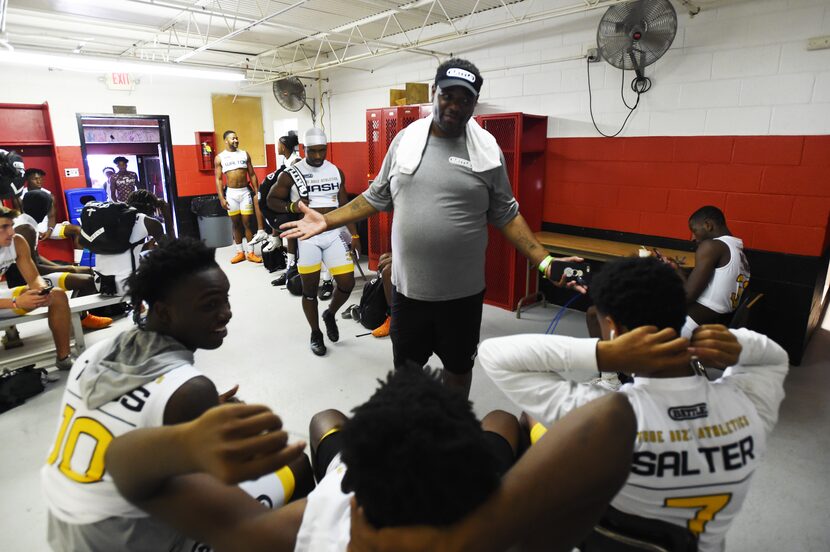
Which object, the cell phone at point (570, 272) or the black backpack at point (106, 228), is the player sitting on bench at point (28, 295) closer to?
the black backpack at point (106, 228)

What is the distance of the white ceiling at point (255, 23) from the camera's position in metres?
5.21

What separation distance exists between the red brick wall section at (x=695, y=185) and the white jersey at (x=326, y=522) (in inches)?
161

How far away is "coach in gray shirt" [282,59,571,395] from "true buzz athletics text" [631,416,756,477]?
1.06m

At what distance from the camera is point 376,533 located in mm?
616

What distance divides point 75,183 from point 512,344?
876 cm

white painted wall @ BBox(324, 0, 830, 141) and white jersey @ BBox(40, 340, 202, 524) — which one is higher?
white painted wall @ BBox(324, 0, 830, 141)

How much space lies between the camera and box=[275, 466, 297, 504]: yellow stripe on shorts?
1.45 m

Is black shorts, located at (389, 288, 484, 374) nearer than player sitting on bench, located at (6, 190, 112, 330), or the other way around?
black shorts, located at (389, 288, 484, 374)

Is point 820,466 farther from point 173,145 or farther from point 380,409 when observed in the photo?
point 173,145

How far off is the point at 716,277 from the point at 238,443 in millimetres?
3299

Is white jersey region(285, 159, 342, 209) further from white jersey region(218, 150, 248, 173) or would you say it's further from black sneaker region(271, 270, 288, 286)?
white jersey region(218, 150, 248, 173)

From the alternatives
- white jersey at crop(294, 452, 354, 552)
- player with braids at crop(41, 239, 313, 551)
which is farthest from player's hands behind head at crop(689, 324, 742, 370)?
player with braids at crop(41, 239, 313, 551)

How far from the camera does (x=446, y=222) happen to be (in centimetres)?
210

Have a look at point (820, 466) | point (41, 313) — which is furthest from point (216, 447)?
point (41, 313)
